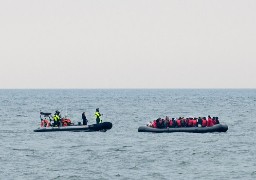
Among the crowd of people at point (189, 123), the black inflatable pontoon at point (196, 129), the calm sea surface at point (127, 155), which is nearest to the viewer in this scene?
the calm sea surface at point (127, 155)

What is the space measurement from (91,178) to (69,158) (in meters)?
8.19

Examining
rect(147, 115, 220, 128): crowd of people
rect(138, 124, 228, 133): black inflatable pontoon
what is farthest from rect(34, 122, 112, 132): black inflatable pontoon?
rect(147, 115, 220, 128): crowd of people

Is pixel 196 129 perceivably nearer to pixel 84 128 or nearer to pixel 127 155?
pixel 84 128

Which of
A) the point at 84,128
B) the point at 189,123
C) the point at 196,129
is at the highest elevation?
the point at 189,123

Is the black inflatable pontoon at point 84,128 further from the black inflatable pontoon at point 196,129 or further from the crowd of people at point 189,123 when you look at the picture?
the crowd of people at point 189,123

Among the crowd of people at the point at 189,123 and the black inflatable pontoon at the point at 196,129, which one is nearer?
the black inflatable pontoon at the point at 196,129

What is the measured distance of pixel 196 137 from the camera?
57.9m

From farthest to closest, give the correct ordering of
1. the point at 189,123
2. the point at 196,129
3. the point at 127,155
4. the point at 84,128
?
the point at 84,128 < the point at 189,123 < the point at 196,129 < the point at 127,155

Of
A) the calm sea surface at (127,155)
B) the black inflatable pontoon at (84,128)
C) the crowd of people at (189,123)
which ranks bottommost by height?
the calm sea surface at (127,155)

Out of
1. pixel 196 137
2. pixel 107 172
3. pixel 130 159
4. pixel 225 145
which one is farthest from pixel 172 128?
pixel 107 172

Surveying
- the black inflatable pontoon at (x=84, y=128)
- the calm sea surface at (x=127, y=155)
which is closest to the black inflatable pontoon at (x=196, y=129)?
the calm sea surface at (x=127, y=155)

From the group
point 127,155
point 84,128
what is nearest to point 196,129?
point 84,128

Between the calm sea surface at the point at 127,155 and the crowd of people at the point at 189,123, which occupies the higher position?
the crowd of people at the point at 189,123

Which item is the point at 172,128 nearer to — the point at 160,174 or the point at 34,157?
the point at 34,157
